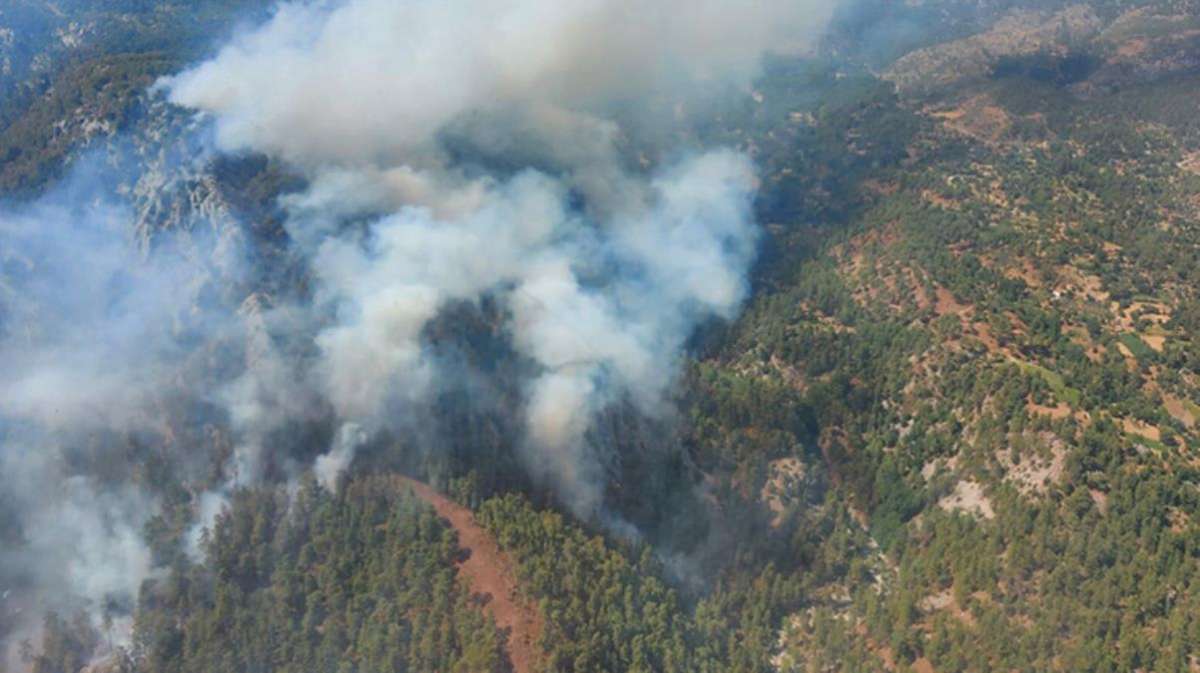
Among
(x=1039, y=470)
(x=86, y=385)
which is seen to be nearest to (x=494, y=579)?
(x=1039, y=470)

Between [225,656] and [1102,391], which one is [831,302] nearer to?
[1102,391]

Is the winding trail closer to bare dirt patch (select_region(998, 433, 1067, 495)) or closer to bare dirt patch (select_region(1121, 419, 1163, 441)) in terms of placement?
bare dirt patch (select_region(998, 433, 1067, 495))

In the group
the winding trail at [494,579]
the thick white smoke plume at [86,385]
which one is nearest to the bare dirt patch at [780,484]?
the winding trail at [494,579]

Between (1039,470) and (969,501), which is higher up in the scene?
(1039,470)

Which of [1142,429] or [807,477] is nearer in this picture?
[1142,429]

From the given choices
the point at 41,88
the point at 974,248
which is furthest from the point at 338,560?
the point at 41,88

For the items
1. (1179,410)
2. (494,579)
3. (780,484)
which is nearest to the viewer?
(494,579)

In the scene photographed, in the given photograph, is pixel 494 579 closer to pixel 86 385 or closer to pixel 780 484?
pixel 780 484
